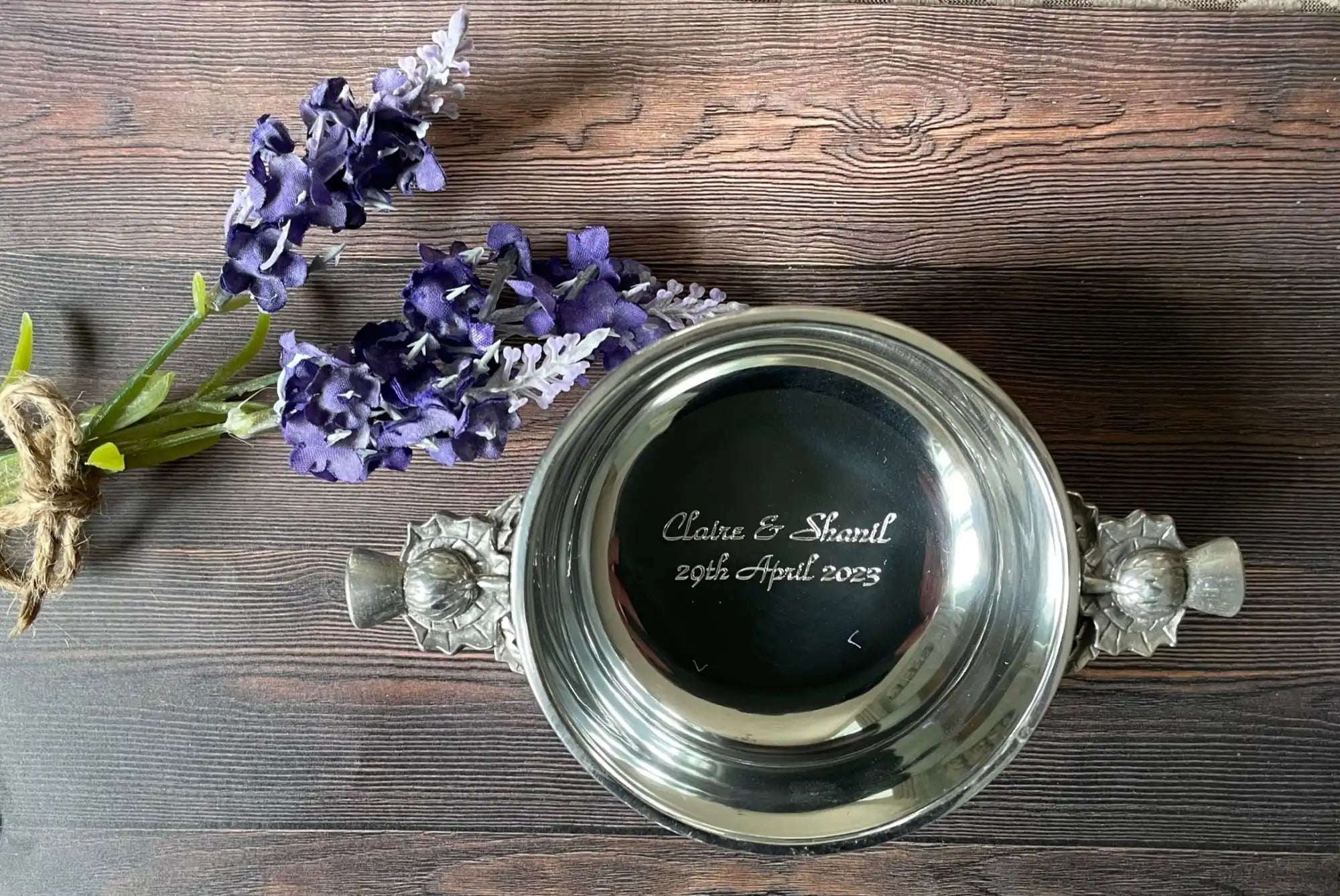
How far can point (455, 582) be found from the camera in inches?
20.5

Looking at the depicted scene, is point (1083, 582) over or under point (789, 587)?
over

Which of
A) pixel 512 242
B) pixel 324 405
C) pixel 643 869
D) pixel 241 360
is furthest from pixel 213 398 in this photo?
pixel 643 869

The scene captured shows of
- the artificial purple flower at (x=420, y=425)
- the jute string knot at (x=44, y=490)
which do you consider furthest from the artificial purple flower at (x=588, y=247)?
the jute string knot at (x=44, y=490)

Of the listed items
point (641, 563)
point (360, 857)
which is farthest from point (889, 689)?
point (360, 857)

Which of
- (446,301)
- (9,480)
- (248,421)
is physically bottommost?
(9,480)

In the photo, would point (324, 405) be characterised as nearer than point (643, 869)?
Yes

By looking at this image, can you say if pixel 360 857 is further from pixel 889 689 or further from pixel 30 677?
pixel 889 689

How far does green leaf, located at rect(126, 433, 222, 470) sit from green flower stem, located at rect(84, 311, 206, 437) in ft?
0.10

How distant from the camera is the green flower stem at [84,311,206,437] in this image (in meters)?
0.57

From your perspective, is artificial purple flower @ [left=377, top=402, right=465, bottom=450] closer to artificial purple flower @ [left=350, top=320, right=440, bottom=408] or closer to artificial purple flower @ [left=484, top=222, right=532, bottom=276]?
artificial purple flower @ [left=350, top=320, right=440, bottom=408]

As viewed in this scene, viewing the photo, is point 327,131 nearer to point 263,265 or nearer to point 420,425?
point 263,265

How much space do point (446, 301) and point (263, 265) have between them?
114 mm

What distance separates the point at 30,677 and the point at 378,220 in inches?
17.5

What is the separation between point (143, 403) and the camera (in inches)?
22.7
